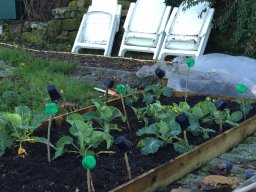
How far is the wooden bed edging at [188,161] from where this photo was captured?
272 cm

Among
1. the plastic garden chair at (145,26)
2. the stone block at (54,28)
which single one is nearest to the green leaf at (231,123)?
the plastic garden chair at (145,26)

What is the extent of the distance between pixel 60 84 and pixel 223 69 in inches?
61.8

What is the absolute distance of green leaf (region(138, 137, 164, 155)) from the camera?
3158 millimetres

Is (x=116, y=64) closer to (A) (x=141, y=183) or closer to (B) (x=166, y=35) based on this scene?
(B) (x=166, y=35)

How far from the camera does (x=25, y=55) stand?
6.79 m

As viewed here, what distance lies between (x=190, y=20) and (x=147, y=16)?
642mm

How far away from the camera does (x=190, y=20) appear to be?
23.3 feet

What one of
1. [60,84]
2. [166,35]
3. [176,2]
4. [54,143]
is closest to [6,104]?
[60,84]

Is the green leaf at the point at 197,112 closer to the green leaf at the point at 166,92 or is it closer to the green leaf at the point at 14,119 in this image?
the green leaf at the point at 166,92

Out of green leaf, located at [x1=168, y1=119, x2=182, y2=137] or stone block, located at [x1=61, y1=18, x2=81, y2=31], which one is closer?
green leaf, located at [x1=168, y1=119, x2=182, y2=137]

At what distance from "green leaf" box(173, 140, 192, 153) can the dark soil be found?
0.03m

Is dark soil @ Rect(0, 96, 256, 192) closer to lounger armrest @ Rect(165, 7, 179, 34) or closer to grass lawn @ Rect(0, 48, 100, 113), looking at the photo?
grass lawn @ Rect(0, 48, 100, 113)

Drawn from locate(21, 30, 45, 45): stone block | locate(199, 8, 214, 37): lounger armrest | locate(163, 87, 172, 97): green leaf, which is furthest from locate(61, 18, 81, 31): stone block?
locate(163, 87, 172, 97): green leaf

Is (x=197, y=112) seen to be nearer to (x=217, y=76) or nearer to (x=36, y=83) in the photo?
(x=217, y=76)
